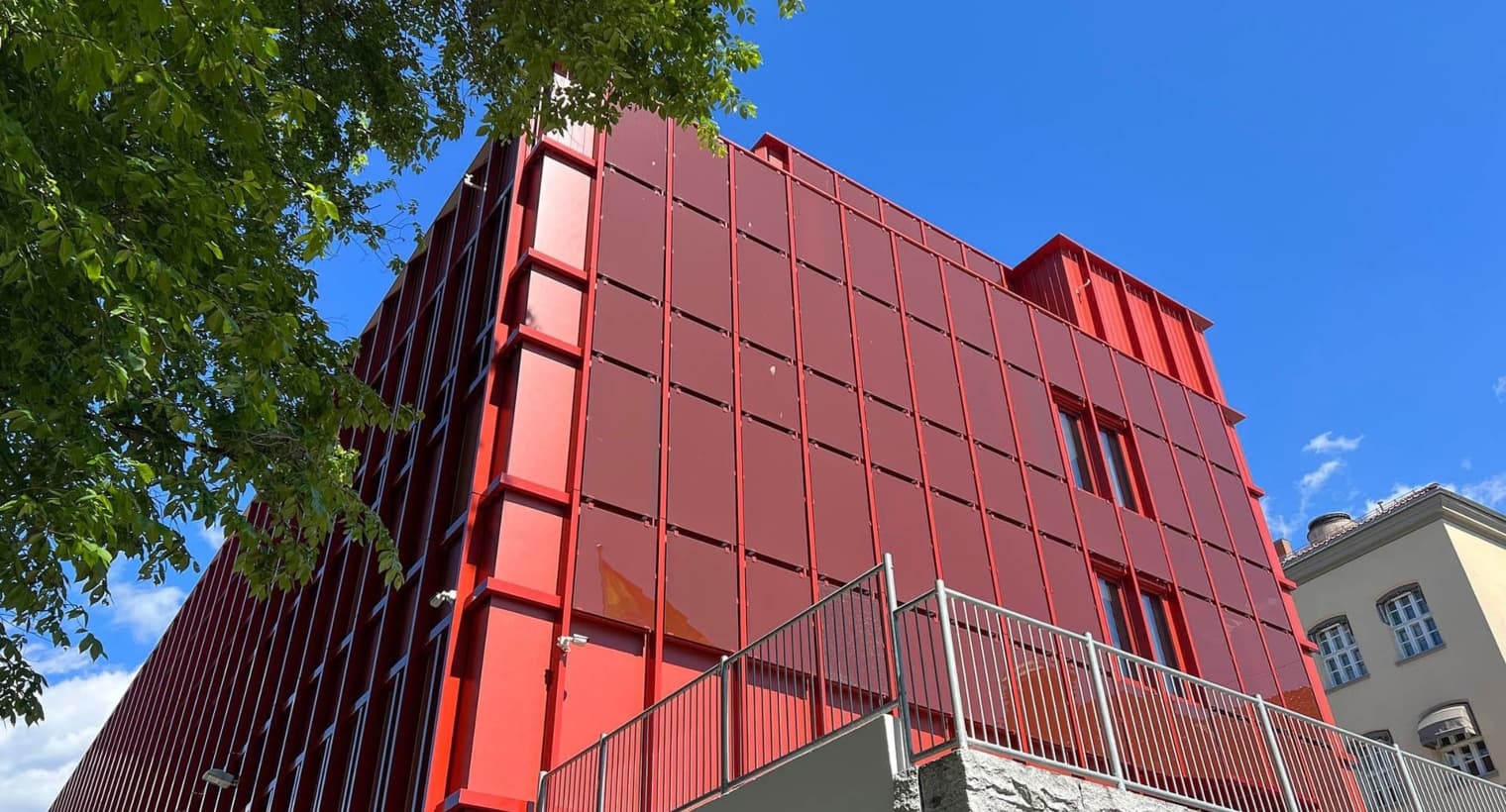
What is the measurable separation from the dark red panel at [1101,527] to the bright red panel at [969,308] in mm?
3397

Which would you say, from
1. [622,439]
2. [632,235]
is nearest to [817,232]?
[632,235]

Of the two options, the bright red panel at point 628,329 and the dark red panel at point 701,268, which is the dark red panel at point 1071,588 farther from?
the bright red panel at point 628,329

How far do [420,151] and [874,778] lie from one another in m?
8.70

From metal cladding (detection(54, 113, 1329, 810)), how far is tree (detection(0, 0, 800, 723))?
287 centimetres

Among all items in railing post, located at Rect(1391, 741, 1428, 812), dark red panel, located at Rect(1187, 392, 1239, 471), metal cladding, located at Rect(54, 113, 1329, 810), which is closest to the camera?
railing post, located at Rect(1391, 741, 1428, 812)

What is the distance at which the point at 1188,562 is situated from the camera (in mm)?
20703

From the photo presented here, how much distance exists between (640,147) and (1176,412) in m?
13.8

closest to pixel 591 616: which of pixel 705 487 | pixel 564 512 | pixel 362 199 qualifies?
pixel 564 512

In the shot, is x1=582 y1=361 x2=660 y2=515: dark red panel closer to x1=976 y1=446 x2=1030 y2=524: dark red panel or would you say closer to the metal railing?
the metal railing

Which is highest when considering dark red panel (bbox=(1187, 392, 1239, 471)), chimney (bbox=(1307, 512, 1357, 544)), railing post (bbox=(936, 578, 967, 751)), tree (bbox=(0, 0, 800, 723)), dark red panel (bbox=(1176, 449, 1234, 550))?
chimney (bbox=(1307, 512, 1357, 544))

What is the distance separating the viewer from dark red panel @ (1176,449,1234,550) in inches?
864

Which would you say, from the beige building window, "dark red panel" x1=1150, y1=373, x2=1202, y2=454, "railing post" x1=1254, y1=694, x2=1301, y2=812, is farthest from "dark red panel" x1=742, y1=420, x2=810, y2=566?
the beige building window

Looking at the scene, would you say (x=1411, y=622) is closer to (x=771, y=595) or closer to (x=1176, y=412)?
(x=1176, y=412)

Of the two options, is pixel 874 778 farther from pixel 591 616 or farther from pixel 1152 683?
pixel 591 616
